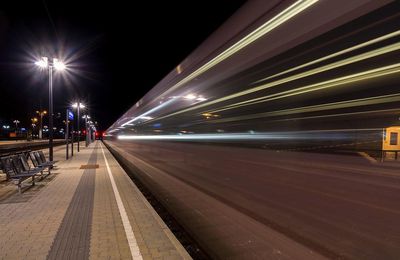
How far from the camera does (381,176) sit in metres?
2.93

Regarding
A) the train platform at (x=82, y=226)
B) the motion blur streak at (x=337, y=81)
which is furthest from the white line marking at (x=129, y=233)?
the motion blur streak at (x=337, y=81)

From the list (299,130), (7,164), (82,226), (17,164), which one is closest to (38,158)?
(17,164)

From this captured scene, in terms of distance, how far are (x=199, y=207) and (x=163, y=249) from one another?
2881mm

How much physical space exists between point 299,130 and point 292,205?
1249 mm

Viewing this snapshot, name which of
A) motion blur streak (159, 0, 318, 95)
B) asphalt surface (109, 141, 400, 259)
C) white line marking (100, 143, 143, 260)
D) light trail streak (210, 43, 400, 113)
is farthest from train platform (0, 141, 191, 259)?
motion blur streak (159, 0, 318, 95)

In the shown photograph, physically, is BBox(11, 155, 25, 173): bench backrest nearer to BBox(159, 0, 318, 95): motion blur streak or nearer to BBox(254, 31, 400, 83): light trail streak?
BBox(159, 0, 318, 95): motion blur streak

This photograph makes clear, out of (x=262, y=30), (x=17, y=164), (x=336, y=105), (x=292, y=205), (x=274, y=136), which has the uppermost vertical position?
(x=262, y=30)

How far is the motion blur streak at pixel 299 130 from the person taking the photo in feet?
9.43

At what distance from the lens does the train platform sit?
13.7 ft

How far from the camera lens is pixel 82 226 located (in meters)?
5.29

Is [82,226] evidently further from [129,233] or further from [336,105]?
[336,105]

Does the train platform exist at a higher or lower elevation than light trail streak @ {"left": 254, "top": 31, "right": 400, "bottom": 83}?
lower

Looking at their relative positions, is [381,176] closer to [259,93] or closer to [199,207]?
[259,93]

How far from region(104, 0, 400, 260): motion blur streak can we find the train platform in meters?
0.83
